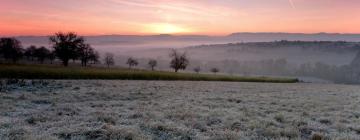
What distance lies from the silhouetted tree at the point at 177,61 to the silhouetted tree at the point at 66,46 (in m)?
32.3

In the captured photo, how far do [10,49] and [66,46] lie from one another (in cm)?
2640

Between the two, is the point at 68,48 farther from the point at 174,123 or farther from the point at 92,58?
the point at 174,123

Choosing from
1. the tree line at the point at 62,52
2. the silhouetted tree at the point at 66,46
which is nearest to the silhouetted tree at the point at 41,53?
the tree line at the point at 62,52

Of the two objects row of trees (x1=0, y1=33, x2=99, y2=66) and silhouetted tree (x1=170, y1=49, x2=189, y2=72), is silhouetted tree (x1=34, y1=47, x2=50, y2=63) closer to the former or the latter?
row of trees (x1=0, y1=33, x2=99, y2=66)

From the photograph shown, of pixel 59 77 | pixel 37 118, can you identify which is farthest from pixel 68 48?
pixel 37 118

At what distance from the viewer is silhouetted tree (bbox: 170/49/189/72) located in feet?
374

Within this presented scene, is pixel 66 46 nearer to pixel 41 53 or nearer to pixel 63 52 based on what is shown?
pixel 63 52

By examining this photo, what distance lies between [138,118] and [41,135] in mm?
4667

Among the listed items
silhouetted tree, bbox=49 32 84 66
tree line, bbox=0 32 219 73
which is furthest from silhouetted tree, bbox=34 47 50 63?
silhouetted tree, bbox=49 32 84 66

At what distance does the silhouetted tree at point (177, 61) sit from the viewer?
114 metres

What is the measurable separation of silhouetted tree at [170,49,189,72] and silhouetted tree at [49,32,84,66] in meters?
32.3

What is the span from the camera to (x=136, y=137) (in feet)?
34.0

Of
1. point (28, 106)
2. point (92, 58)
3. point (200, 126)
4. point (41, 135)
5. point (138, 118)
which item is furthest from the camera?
point (92, 58)

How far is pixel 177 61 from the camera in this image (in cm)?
11475
